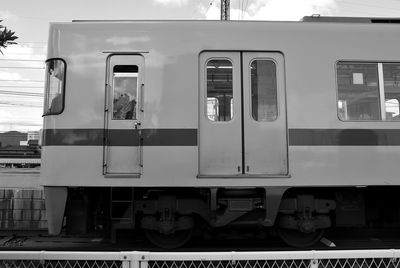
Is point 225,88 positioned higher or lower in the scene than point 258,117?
higher

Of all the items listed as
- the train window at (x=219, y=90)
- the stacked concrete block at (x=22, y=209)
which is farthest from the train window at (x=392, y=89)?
the stacked concrete block at (x=22, y=209)

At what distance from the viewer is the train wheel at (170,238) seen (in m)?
6.46

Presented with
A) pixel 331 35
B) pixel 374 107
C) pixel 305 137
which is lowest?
pixel 305 137

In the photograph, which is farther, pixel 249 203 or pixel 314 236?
pixel 314 236

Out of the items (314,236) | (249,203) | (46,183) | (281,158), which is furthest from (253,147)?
(46,183)

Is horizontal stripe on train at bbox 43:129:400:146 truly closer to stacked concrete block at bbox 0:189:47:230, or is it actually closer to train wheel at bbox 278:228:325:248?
train wheel at bbox 278:228:325:248

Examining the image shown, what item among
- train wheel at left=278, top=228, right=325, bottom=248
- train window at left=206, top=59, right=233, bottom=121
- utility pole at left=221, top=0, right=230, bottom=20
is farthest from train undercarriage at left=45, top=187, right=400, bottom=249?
utility pole at left=221, top=0, right=230, bottom=20

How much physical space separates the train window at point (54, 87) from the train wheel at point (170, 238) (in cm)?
233

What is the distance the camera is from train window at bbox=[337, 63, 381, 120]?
632 cm

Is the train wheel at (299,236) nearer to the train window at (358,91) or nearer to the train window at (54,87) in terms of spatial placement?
the train window at (358,91)

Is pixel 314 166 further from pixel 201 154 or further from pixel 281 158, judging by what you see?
pixel 201 154

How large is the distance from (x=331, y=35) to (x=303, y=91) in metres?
0.99

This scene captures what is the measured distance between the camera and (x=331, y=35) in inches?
251

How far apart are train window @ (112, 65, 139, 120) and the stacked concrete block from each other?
12.2 feet
